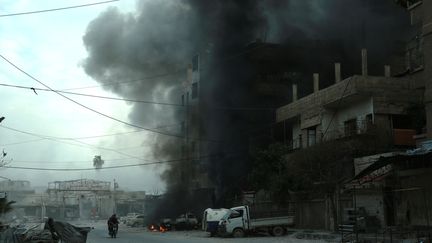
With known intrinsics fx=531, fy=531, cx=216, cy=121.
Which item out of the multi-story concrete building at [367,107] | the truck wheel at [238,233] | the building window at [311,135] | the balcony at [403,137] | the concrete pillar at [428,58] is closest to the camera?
the concrete pillar at [428,58]

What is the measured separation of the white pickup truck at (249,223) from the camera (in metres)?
31.6

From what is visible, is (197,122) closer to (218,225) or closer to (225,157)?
(225,157)

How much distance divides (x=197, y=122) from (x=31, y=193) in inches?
2702

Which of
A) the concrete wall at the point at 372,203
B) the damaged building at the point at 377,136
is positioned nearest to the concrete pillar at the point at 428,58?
the damaged building at the point at 377,136

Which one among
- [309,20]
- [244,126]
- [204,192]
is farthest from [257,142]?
[309,20]

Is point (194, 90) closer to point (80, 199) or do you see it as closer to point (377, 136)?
point (377, 136)

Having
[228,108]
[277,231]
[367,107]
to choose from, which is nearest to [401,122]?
Result: [367,107]

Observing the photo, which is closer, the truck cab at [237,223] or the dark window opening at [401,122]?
the truck cab at [237,223]

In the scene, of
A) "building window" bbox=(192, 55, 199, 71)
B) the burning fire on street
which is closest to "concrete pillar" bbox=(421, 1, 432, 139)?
the burning fire on street

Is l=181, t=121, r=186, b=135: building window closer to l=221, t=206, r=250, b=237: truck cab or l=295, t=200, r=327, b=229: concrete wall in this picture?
l=295, t=200, r=327, b=229: concrete wall

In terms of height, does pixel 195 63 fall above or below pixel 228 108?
above

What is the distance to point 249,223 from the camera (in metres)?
32.0

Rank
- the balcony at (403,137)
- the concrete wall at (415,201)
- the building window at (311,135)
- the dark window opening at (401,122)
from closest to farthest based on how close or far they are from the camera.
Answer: the concrete wall at (415,201) → the balcony at (403,137) → the dark window opening at (401,122) → the building window at (311,135)

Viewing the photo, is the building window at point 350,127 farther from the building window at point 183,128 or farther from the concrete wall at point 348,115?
the building window at point 183,128
